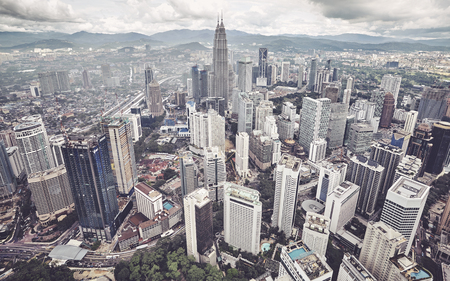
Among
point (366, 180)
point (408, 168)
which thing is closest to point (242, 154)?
point (366, 180)

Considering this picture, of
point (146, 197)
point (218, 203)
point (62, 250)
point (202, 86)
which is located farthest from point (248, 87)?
point (62, 250)

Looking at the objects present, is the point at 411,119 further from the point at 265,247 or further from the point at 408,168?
the point at 265,247

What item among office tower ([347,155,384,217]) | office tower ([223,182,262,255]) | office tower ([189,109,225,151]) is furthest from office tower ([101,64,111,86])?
office tower ([347,155,384,217])

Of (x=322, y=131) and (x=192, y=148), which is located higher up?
(x=322, y=131)

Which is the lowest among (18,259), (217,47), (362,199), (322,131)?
(18,259)

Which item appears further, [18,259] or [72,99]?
[72,99]

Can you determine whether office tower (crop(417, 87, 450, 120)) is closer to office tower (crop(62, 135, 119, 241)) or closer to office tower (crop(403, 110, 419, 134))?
office tower (crop(403, 110, 419, 134))

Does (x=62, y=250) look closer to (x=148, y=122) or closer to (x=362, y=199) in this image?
(x=362, y=199)

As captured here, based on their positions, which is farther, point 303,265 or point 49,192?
point 49,192
